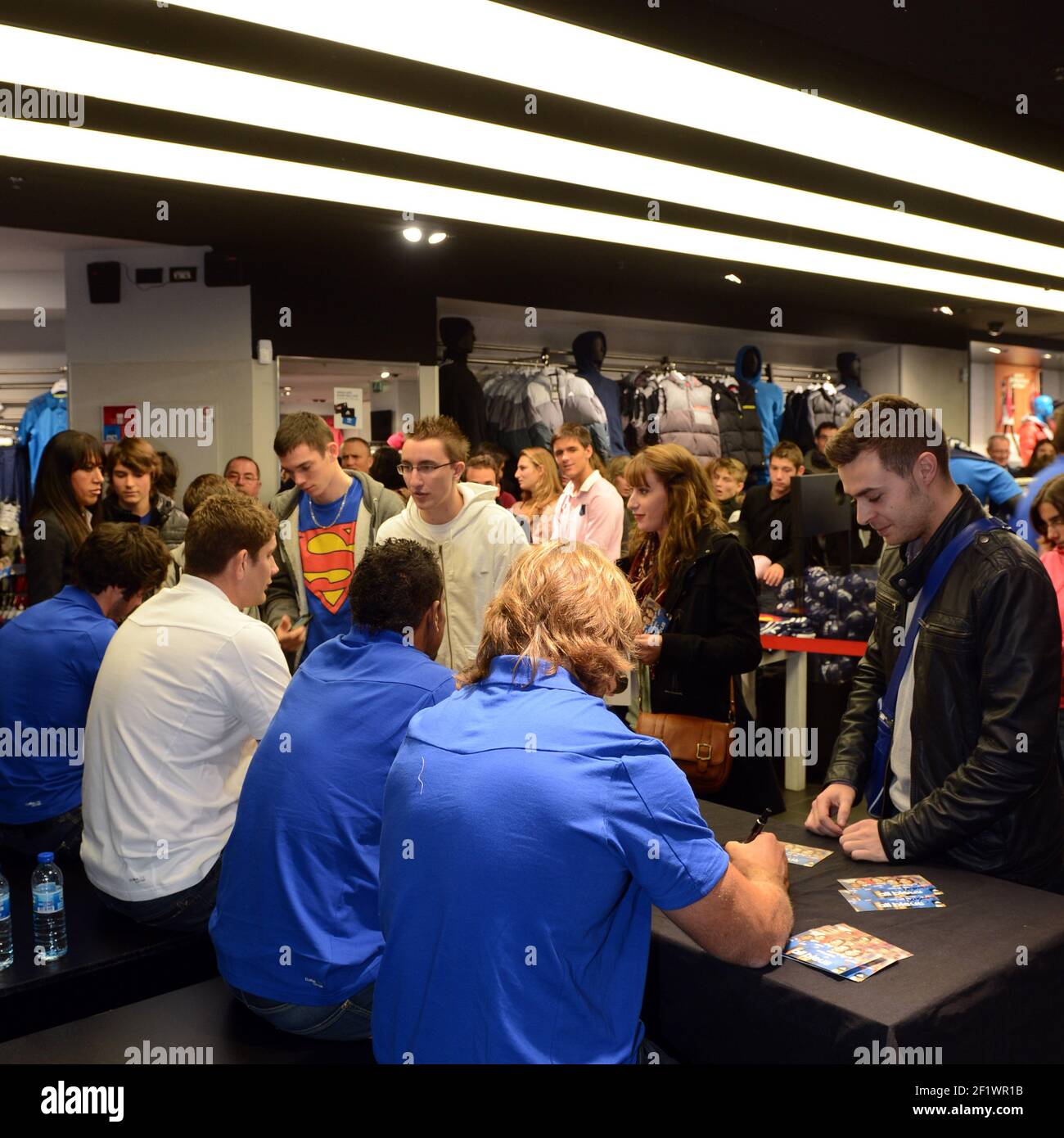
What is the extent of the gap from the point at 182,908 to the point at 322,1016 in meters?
0.72

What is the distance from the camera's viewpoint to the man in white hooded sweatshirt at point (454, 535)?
3768mm

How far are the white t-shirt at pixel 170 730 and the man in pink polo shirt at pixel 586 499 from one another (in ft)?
10.1

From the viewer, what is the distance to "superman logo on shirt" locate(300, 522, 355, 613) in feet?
13.1

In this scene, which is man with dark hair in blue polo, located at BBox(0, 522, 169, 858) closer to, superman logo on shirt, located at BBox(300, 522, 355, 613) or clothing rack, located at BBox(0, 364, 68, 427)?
superman logo on shirt, located at BBox(300, 522, 355, 613)

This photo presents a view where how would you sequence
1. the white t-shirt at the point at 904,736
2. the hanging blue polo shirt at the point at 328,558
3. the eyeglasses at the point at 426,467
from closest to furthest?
the white t-shirt at the point at 904,736, the eyeglasses at the point at 426,467, the hanging blue polo shirt at the point at 328,558

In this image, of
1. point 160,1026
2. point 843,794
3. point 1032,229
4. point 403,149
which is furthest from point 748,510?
point 160,1026

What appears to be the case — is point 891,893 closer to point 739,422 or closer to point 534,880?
point 534,880

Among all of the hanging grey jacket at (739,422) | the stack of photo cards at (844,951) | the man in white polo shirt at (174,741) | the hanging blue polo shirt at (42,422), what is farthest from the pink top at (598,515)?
the hanging blue polo shirt at (42,422)

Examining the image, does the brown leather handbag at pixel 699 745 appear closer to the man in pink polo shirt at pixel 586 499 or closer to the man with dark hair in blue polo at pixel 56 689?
the man with dark hair in blue polo at pixel 56 689

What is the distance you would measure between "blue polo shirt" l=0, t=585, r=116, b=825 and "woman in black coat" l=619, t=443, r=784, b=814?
5.66 feet
